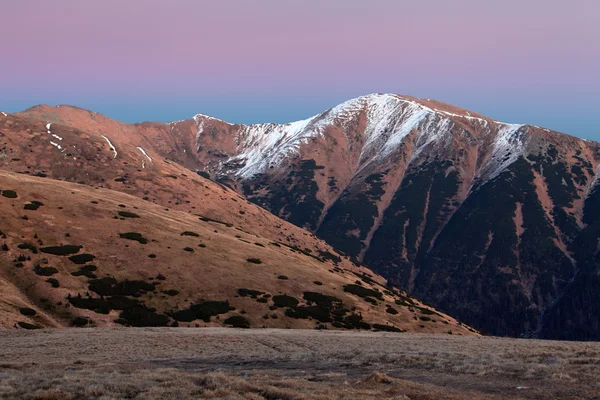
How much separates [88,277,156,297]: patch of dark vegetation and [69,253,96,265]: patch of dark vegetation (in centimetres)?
535

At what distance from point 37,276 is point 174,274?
17591 mm

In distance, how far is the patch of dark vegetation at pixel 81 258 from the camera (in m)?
65.3

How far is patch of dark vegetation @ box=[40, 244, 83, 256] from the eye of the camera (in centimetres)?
6525

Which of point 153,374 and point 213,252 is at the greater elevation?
point 153,374

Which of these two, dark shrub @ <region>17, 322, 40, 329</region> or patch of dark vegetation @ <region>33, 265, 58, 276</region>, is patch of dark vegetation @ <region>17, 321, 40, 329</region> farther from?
patch of dark vegetation @ <region>33, 265, 58, 276</region>

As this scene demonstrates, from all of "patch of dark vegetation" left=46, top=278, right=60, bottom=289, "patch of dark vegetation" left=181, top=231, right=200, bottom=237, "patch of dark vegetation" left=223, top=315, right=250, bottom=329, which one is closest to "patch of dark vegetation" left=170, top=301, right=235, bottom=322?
"patch of dark vegetation" left=223, top=315, right=250, bottom=329

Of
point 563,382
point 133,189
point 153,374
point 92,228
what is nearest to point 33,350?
point 153,374

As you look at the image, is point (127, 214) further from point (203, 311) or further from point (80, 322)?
point (80, 322)

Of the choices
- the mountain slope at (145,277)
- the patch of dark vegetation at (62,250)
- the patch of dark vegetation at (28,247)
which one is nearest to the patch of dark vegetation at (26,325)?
the mountain slope at (145,277)

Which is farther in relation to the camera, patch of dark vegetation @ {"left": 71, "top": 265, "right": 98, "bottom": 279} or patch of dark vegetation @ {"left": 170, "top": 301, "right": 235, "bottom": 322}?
patch of dark vegetation @ {"left": 71, "top": 265, "right": 98, "bottom": 279}

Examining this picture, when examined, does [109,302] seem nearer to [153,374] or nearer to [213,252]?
[213,252]

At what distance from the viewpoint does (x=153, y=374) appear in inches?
861

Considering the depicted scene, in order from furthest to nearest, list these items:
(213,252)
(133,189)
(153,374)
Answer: (133,189) < (213,252) < (153,374)

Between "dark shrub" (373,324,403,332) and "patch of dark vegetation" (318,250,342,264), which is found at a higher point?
"dark shrub" (373,324,403,332)
